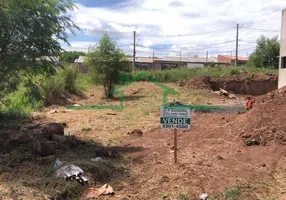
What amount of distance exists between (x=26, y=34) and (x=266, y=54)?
4142cm

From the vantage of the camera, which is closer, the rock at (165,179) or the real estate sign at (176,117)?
the rock at (165,179)

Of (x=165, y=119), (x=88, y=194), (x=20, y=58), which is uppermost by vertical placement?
(x=20, y=58)

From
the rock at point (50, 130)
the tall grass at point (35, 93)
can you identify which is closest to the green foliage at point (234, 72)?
the tall grass at point (35, 93)

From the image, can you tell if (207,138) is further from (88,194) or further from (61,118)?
(61,118)

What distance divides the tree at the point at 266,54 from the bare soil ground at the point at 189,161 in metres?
36.3

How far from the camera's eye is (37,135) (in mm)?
6465

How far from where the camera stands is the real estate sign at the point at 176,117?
5066mm

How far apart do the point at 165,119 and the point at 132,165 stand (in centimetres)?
90

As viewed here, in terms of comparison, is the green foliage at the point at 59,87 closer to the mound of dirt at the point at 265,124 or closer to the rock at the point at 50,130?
the rock at the point at 50,130

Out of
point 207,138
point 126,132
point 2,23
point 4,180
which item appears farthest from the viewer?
point 126,132

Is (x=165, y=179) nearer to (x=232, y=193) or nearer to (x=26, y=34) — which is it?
(x=232, y=193)

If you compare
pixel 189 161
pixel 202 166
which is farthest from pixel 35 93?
pixel 202 166


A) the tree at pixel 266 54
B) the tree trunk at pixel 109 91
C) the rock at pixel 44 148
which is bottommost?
the rock at pixel 44 148

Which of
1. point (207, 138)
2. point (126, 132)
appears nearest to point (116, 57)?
point (126, 132)
